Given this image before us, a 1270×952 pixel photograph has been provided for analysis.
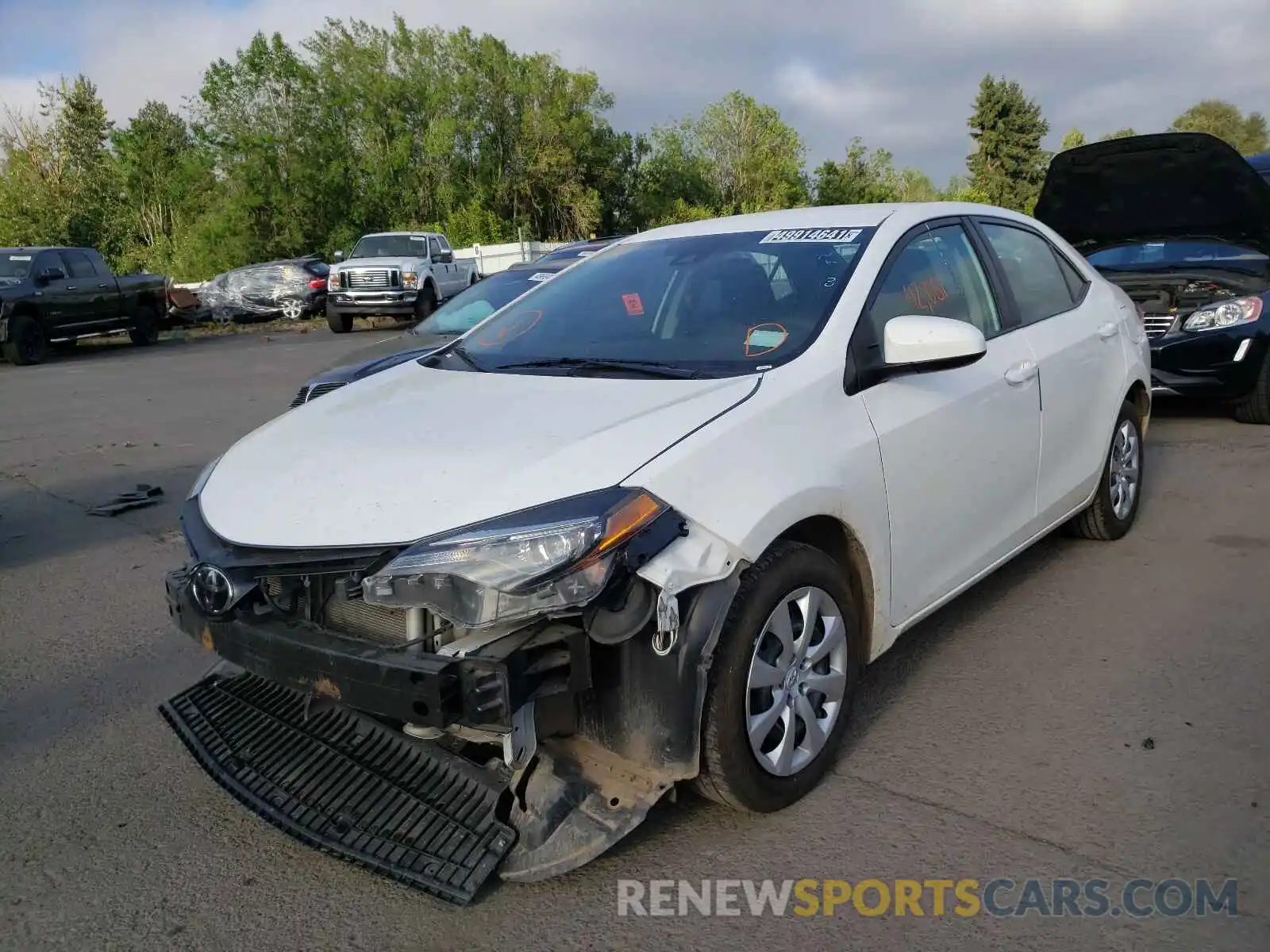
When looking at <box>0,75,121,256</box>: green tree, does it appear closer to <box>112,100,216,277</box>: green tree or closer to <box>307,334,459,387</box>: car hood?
<box>112,100,216,277</box>: green tree

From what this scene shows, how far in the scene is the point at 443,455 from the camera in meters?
2.86

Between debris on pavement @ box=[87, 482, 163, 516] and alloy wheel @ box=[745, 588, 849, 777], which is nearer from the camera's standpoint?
alloy wheel @ box=[745, 588, 849, 777]

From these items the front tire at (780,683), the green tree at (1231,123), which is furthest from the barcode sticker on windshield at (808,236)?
the green tree at (1231,123)

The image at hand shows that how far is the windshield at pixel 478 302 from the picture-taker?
840 centimetres

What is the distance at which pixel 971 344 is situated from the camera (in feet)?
10.8

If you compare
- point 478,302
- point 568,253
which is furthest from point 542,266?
point 568,253

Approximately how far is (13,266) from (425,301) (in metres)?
8.03

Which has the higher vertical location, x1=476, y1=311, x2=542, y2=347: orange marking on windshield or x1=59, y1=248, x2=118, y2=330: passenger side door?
x1=476, y1=311, x2=542, y2=347: orange marking on windshield

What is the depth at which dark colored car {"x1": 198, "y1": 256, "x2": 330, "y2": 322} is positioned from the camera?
83.8 feet

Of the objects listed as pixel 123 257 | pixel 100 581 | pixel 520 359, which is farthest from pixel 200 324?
pixel 520 359

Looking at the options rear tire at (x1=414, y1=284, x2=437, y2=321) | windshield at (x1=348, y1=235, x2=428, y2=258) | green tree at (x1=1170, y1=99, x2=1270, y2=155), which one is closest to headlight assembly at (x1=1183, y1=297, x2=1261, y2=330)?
rear tire at (x1=414, y1=284, x2=437, y2=321)

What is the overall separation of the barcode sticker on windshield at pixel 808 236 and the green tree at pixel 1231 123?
83770mm

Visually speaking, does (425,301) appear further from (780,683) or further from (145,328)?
(780,683)

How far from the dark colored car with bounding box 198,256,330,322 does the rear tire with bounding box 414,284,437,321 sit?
3556 millimetres
